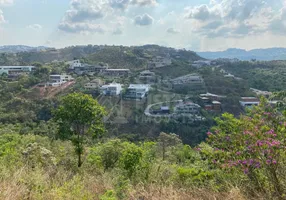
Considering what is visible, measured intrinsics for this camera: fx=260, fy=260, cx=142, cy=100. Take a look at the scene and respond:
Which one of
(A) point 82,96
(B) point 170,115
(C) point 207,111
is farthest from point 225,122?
(C) point 207,111

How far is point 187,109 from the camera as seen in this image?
89.0 ft

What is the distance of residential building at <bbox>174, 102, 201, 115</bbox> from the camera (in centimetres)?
2690

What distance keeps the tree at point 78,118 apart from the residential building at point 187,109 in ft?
65.5

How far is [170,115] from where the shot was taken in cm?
2655

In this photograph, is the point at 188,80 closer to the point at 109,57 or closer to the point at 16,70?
the point at 109,57

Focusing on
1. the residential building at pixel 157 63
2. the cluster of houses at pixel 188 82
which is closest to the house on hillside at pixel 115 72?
the residential building at pixel 157 63

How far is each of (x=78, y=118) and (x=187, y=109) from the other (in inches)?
831

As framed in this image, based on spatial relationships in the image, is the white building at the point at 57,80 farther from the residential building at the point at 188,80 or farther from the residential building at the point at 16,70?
the residential building at the point at 188,80

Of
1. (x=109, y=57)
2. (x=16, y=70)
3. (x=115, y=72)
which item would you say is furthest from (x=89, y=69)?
(x=16, y=70)

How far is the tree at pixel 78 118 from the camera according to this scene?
701 centimetres

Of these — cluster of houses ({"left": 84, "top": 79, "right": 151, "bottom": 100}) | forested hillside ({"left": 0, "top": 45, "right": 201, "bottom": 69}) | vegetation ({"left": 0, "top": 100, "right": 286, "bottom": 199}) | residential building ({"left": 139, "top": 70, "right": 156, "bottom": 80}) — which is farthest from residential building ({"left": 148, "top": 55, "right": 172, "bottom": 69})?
vegetation ({"left": 0, "top": 100, "right": 286, "bottom": 199})

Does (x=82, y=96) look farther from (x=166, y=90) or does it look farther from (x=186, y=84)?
(x=186, y=84)

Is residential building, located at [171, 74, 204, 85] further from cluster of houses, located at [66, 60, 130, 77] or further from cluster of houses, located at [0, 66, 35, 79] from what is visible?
cluster of houses, located at [0, 66, 35, 79]

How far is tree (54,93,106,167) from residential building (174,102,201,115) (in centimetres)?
1996
